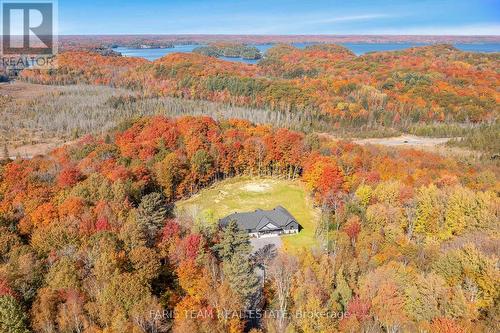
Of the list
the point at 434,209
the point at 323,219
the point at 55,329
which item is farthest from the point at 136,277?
the point at 434,209

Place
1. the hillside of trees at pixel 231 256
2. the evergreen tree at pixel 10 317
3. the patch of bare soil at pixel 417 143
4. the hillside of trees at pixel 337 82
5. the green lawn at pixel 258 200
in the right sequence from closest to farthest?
1. the evergreen tree at pixel 10 317
2. the hillside of trees at pixel 231 256
3. the green lawn at pixel 258 200
4. the patch of bare soil at pixel 417 143
5. the hillside of trees at pixel 337 82

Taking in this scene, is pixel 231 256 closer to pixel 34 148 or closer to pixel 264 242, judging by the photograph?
pixel 264 242

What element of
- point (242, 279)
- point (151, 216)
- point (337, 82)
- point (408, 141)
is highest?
point (337, 82)

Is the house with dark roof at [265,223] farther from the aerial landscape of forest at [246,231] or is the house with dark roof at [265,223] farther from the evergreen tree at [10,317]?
the evergreen tree at [10,317]

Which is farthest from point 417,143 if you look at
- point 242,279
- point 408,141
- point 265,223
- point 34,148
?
point 34,148

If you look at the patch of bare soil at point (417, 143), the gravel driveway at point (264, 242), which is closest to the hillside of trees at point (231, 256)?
the gravel driveway at point (264, 242)

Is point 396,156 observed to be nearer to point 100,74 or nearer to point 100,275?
point 100,275
